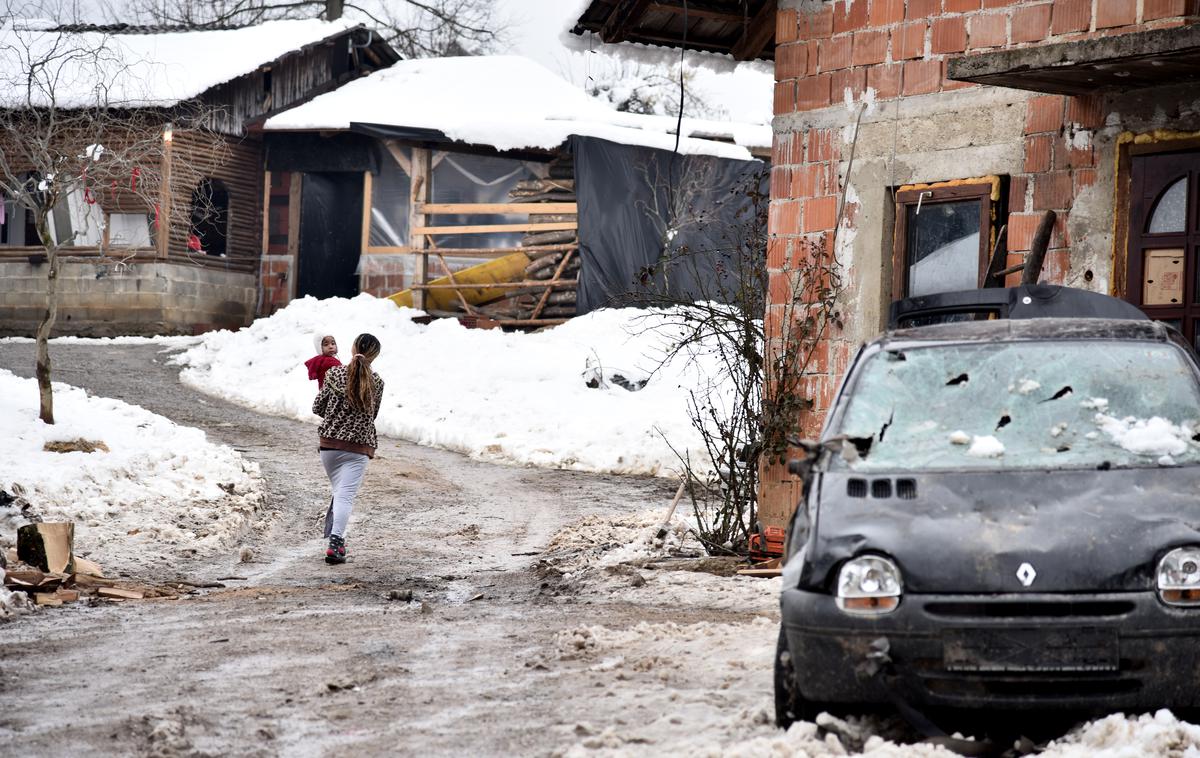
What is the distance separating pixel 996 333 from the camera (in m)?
5.78

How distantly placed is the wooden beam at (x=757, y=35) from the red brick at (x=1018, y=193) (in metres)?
3.25

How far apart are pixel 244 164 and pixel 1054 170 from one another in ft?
78.5

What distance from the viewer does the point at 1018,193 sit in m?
9.43

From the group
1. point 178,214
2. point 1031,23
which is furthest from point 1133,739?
point 178,214

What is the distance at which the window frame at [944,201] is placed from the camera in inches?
376

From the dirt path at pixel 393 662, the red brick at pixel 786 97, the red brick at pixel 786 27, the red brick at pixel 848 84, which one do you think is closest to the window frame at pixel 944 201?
the red brick at pixel 848 84

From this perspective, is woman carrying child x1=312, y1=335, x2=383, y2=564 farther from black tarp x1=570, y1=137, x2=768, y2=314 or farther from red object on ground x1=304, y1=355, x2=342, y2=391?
black tarp x1=570, y1=137, x2=768, y2=314

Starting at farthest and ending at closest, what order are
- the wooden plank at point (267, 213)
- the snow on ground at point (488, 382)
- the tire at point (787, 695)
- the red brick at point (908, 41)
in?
1. the wooden plank at point (267, 213)
2. the snow on ground at point (488, 382)
3. the red brick at point (908, 41)
4. the tire at point (787, 695)

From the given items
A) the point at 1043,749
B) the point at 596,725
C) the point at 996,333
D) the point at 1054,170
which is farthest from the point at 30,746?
the point at 1054,170

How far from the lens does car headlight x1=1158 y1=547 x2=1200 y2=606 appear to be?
14.5ft

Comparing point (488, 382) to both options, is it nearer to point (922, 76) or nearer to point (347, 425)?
point (347, 425)

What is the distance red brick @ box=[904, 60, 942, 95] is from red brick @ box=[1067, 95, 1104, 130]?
1076mm

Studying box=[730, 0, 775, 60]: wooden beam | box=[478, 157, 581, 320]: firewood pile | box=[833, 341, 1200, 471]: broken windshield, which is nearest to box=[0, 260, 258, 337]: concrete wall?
box=[478, 157, 581, 320]: firewood pile

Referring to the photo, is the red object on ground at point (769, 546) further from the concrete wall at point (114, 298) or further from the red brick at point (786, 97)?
the concrete wall at point (114, 298)
